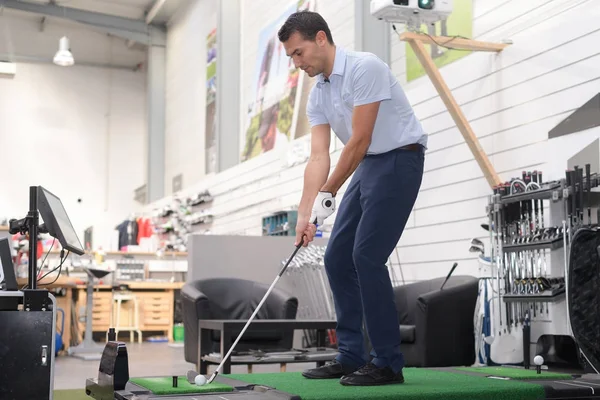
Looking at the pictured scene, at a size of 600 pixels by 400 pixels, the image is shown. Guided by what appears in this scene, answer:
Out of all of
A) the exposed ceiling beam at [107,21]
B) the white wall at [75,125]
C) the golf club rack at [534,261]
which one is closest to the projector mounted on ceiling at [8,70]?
the exposed ceiling beam at [107,21]

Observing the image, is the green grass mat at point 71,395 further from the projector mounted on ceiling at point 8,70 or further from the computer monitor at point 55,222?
the projector mounted on ceiling at point 8,70

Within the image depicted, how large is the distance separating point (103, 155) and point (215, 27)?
5.14m

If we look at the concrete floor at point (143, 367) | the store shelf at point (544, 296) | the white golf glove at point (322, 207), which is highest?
the white golf glove at point (322, 207)

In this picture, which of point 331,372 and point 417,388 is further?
point 331,372

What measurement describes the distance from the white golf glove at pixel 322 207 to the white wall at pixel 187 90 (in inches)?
376

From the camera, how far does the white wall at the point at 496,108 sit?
5082 mm

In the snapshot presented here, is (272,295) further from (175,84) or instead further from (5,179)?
(5,179)

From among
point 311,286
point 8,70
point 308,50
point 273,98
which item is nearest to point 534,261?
point 308,50

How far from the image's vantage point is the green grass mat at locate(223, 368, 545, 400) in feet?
8.77

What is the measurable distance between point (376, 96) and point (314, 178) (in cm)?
48

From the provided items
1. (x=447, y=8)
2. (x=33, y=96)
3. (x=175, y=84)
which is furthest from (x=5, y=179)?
(x=447, y=8)

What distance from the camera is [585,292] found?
92.9 inches

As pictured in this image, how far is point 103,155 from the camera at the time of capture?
16297 mm

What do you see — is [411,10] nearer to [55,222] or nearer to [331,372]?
[331,372]
